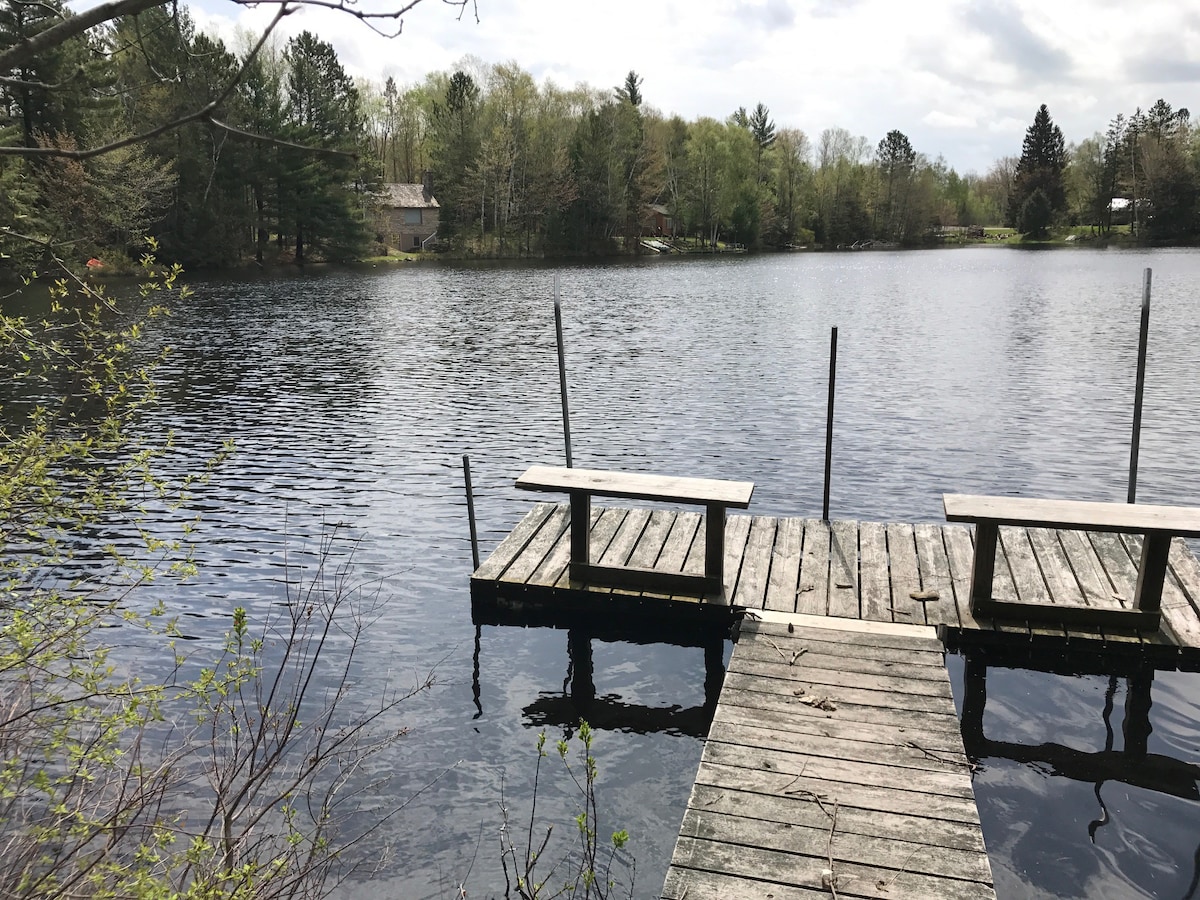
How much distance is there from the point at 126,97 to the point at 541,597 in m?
6.58

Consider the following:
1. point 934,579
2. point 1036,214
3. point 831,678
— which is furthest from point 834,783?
point 1036,214

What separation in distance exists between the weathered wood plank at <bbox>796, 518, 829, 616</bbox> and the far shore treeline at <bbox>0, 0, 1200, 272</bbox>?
27.9 meters

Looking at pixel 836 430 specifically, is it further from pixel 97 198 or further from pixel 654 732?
pixel 97 198

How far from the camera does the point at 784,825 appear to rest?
4.73 meters

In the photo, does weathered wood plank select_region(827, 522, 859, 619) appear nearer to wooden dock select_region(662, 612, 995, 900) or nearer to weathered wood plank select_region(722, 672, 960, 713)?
wooden dock select_region(662, 612, 995, 900)

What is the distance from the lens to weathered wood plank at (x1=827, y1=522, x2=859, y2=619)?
26.1ft

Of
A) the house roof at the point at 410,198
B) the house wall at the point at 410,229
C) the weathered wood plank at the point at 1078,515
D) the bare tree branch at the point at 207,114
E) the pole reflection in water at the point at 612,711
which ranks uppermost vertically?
the house roof at the point at 410,198

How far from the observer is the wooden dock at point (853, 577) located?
7578 millimetres

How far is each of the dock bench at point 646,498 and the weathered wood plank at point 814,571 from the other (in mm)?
766

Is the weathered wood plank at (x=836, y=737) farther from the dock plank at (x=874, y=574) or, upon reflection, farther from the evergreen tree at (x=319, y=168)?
the evergreen tree at (x=319, y=168)

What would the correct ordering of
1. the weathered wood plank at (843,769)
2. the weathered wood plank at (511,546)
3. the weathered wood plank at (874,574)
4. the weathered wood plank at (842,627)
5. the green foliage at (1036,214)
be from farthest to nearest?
the green foliage at (1036,214) → the weathered wood plank at (511,546) → the weathered wood plank at (874,574) → the weathered wood plank at (842,627) → the weathered wood plank at (843,769)

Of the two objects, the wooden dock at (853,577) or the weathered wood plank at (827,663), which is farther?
the wooden dock at (853,577)

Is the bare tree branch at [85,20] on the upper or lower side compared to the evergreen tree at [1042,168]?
lower

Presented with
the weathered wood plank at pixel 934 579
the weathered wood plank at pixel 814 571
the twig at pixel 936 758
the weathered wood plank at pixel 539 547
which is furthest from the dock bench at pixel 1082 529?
the weathered wood plank at pixel 539 547
